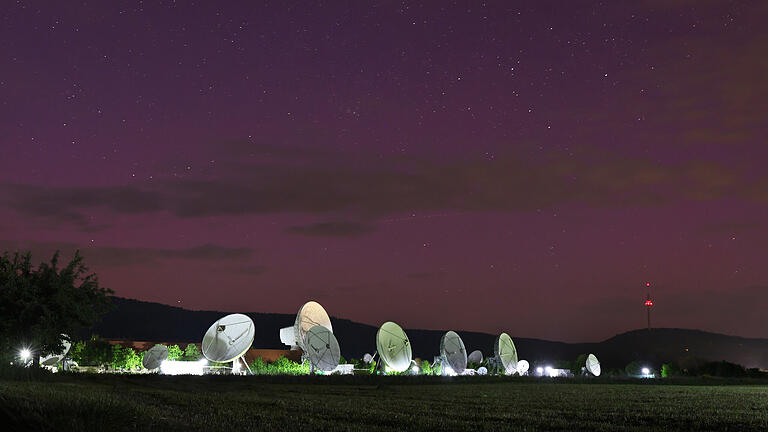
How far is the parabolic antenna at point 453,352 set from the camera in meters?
67.2

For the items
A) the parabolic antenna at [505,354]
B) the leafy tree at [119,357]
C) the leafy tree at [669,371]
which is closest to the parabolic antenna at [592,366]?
the leafy tree at [669,371]

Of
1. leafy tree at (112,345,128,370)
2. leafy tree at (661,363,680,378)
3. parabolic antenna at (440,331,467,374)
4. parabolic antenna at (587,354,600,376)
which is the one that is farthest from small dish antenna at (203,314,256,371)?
leafy tree at (661,363,680,378)

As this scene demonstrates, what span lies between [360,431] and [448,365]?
52806mm

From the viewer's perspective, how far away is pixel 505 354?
245 ft

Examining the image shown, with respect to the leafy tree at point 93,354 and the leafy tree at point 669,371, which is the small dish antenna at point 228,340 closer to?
the leafy tree at point 93,354

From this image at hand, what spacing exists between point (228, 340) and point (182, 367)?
1019 cm

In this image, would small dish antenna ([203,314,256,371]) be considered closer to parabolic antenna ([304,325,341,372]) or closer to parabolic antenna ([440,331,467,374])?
parabolic antenna ([304,325,341,372])

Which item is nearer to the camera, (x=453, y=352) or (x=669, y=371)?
(x=453, y=352)

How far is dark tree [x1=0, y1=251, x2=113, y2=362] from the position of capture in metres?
39.4

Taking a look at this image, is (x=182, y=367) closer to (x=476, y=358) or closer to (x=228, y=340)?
(x=228, y=340)

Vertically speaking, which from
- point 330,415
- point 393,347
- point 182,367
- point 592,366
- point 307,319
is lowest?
point 330,415

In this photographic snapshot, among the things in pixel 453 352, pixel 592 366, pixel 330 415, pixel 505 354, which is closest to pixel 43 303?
pixel 330 415

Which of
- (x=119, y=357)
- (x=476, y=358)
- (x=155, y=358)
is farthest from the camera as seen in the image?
(x=476, y=358)

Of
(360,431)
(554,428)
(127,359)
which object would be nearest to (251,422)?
(360,431)
